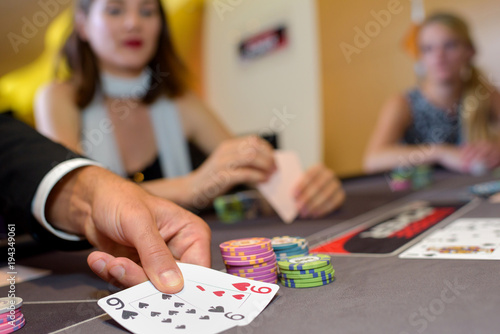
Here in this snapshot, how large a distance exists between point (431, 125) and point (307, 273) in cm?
428

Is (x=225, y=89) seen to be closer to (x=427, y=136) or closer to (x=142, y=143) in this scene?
(x=142, y=143)

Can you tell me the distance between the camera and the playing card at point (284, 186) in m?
1.96

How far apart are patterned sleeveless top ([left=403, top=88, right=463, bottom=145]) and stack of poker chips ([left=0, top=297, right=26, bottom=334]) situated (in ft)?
14.3

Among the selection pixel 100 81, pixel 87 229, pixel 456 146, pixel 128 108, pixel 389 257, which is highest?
pixel 100 81

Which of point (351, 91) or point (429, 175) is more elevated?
point (351, 91)

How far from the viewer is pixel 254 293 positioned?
846mm

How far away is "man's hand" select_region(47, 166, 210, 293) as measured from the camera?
896 millimetres

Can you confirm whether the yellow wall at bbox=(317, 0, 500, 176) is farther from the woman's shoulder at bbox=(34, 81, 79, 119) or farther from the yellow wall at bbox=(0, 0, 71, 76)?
the yellow wall at bbox=(0, 0, 71, 76)

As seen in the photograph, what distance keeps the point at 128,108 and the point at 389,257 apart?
2.41 metres

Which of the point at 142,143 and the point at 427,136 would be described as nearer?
the point at 142,143

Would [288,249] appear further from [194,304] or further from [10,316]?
[10,316]

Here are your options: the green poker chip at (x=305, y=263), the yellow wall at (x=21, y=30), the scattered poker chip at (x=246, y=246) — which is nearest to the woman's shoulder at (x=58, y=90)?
the yellow wall at (x=21, y=30)

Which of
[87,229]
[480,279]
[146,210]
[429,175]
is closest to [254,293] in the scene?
[146,210]

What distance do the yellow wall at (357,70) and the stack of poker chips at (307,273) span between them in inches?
164
